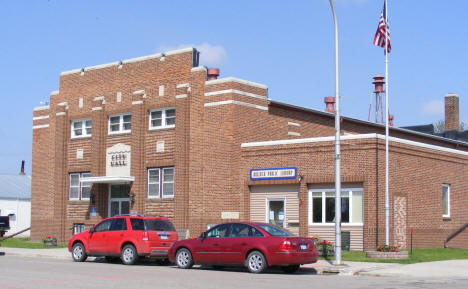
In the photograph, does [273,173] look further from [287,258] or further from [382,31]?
[287,258]

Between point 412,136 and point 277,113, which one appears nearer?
point 277,113

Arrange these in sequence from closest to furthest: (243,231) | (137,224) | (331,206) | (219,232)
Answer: (243,231) < (219,232) < (137,224) < (331,206)

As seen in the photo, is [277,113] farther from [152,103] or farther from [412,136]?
[412,136]

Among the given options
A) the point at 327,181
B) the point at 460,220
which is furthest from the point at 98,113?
the point at 460,220

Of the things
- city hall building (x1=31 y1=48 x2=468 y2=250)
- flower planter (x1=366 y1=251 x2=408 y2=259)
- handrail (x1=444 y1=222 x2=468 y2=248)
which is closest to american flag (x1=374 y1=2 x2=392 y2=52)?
city hall building (x1=31 y1=48 x2=468 y2=250)

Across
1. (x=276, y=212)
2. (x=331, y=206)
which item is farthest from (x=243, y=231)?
(x=276, y=212)

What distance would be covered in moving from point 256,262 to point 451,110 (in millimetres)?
35026


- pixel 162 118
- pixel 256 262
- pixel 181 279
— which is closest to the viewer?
pixel 181 279

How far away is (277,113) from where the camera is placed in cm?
3077

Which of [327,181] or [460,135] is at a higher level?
[460,135]

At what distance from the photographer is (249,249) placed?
18.8 metres

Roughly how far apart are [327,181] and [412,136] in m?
15.3

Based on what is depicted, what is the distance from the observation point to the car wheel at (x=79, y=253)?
2355cm

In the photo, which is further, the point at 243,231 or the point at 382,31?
the point at 382,31
